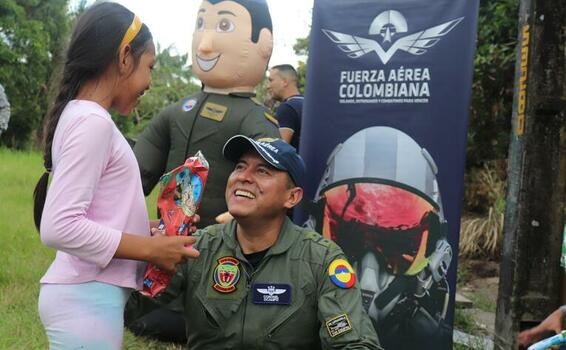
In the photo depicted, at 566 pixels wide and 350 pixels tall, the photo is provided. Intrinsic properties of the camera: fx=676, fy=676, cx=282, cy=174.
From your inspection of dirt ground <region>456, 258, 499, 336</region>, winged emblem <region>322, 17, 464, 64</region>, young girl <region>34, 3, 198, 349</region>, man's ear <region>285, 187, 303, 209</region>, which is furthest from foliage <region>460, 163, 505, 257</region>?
young girl <region>34, 3, 198, 349</region>

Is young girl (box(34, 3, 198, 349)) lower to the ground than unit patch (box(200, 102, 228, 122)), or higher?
lower

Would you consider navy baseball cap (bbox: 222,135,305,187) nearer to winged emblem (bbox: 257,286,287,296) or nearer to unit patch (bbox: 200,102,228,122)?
winged emblem (bbox: 257,286,287,296)

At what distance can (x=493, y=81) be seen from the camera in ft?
22.6

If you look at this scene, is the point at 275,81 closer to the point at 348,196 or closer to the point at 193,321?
the point at 348,196

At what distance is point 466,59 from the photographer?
3.11m

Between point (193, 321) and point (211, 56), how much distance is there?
1730mm

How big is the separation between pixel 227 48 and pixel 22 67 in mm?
17491

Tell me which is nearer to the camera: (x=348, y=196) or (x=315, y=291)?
(x=315, y=291)

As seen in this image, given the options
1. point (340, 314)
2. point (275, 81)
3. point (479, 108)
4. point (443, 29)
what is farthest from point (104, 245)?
point (479, 108)

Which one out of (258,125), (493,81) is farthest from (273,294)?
(493,81)

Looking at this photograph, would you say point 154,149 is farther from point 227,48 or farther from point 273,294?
point 273,294

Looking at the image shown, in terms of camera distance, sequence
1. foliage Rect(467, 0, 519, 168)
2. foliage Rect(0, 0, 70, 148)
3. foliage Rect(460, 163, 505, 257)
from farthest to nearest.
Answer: foliage Rect(0, 0, 70, 148), foliage Rect(460, 163, 505, 257), foliage Rect(467, 0, 519, 168)

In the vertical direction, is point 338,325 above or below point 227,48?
below

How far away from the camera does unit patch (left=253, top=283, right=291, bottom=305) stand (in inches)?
78.6
